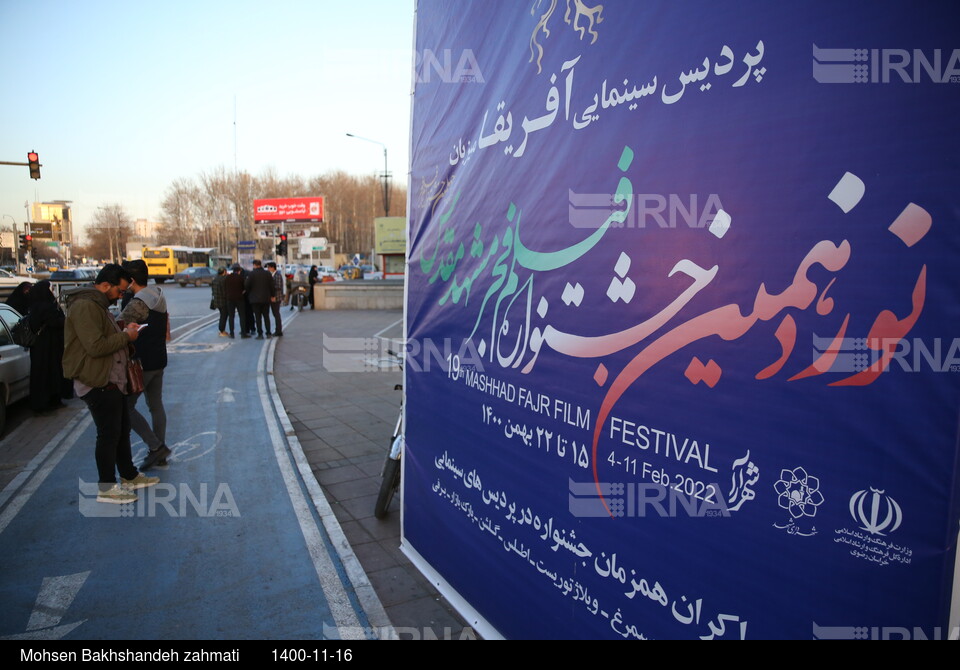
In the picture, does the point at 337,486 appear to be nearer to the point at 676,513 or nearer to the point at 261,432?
the point at 261,432

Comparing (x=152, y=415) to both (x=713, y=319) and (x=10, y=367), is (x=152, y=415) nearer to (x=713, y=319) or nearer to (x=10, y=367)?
(x=10, y=367)

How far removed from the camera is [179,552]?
446cm

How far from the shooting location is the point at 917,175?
1612 mm

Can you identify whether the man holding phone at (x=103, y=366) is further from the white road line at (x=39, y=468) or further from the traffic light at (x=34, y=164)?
the traffic light at (x=34, y=164)

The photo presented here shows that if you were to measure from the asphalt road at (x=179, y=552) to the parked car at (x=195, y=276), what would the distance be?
4099 centimetres

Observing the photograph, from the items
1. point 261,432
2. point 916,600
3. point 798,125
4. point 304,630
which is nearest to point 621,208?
point 798,125

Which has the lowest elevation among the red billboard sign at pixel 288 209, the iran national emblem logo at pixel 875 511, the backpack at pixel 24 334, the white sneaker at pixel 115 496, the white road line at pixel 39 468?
the white road line at pixel 39 468

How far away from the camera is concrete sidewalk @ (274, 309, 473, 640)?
392cm

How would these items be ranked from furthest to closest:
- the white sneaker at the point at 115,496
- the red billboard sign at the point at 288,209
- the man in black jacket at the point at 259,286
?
the red billboard sign at the point at 288,209
the man in black jacket at the point at 259,286
the white sneaker at the point at 115,496

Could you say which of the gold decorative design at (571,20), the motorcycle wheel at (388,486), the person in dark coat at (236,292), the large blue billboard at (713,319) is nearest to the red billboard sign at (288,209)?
the person in dark coat at (236,292)

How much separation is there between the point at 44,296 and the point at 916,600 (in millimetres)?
9997

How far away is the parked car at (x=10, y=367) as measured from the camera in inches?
297

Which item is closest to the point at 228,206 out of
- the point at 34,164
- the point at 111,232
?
the point at 111,232

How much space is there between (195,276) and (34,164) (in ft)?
78.3
